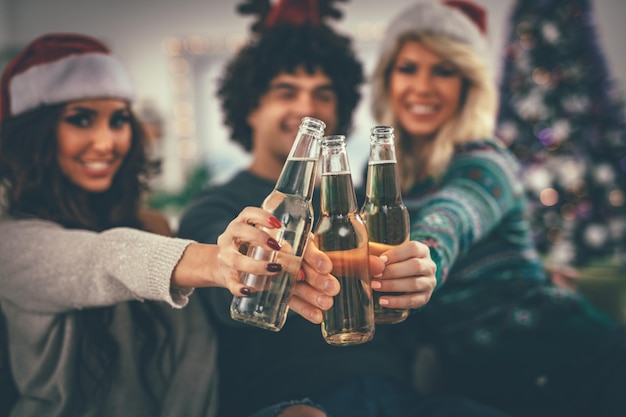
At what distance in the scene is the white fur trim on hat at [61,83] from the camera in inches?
41.3

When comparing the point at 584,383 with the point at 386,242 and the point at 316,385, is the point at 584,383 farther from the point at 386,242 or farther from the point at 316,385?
the point at 386,242

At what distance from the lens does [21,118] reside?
42.0 inches

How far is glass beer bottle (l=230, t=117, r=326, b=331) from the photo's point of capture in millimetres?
689

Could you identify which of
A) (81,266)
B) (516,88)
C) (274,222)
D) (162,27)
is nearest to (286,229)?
(274,222)

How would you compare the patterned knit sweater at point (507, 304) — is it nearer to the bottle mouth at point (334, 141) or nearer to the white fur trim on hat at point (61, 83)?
the bottle mouth at point (334, 141)

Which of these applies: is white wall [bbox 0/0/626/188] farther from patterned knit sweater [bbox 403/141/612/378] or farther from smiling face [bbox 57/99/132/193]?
smiling face [bbox 57/99/132/193]

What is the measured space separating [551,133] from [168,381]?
9.77ft

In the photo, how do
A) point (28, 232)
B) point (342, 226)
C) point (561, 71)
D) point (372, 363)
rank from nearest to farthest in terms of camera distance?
point (342, 226)
point (28, 232)
point (372, 363)
point (561, 71)

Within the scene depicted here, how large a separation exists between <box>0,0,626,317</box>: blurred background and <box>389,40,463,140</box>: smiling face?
416mm

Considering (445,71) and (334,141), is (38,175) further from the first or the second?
(445,71)

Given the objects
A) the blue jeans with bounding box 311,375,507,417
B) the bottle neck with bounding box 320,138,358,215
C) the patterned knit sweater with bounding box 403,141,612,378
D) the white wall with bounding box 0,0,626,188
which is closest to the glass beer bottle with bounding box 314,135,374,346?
the bottle neck with bounding box 320,138,358,215

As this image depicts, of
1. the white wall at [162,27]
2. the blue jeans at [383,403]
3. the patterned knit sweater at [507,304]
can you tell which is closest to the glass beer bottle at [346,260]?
the blue jeans at [383,403]

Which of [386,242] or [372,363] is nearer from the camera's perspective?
[386,242]

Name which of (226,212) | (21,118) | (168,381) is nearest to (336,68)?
(226,212)
